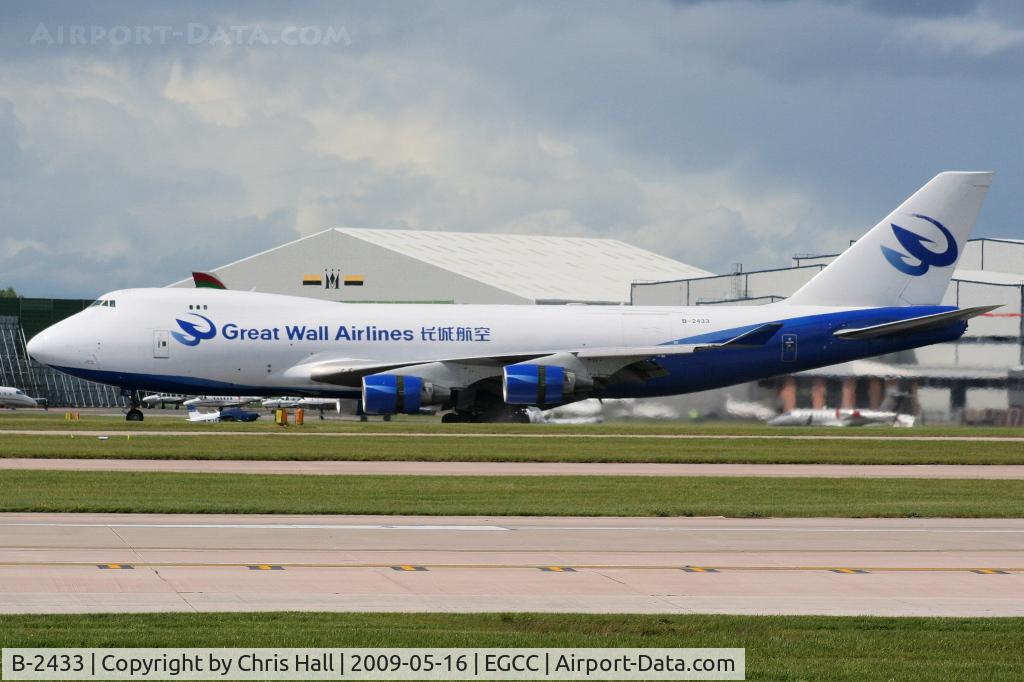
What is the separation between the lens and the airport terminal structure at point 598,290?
5084 centimetres

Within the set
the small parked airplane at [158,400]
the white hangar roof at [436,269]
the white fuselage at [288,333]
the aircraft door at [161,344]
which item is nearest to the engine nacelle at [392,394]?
the white fuselage at [288,333]

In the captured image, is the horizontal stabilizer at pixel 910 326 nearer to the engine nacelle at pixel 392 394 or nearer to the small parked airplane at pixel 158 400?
the engine nacelle at pixel 392 394

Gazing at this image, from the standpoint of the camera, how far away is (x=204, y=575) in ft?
46.7

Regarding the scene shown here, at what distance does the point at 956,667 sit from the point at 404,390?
126ft

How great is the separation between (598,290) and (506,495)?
260ft

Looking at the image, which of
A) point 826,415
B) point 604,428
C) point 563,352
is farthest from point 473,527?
point 826,415

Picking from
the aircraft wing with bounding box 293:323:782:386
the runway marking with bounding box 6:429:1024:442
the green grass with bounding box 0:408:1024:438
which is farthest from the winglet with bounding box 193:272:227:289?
the runway marking with bounding box 6:429:1024:442

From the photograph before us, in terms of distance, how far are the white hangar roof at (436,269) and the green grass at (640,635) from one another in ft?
260

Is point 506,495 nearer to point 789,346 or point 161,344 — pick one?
point 161,344

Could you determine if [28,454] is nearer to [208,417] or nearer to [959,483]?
[959,483]

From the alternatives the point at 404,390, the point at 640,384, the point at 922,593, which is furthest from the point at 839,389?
the point at 922,593

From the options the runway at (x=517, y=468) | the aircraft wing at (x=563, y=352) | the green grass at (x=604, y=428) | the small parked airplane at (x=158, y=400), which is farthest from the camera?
the small parked airplane at (x=158, y=400)

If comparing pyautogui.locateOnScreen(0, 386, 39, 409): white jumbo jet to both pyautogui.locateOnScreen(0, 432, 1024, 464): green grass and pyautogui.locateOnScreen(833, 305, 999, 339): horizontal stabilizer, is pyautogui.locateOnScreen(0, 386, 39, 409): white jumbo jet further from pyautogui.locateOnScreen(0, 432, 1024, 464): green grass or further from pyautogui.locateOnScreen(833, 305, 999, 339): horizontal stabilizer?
pyautogui.locateOnScreen(833, 305, 999, 339): horizontal stabilizer

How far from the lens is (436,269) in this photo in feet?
321
